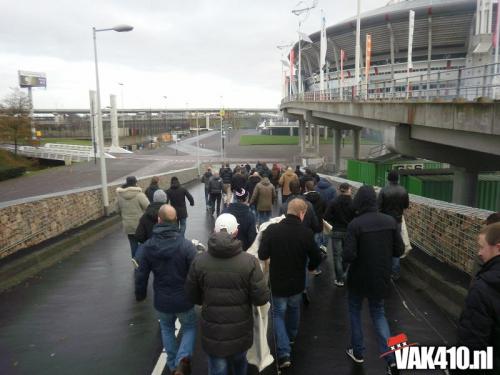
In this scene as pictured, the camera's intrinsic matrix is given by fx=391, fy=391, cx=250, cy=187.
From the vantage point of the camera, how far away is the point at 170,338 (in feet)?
13.5

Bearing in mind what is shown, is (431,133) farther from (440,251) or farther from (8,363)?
(8,363)

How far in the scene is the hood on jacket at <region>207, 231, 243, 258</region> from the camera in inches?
126

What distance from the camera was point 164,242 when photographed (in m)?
3.85

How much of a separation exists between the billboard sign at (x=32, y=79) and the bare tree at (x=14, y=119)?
187ft

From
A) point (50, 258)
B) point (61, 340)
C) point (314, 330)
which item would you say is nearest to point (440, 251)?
point (314, 330)

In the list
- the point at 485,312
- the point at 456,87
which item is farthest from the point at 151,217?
the point at 456,87

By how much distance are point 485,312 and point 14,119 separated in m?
55.1

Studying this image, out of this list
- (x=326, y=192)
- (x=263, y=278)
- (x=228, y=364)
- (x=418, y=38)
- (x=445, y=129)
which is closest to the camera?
(x=263, y=278)

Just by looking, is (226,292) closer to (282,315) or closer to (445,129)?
(282,315)

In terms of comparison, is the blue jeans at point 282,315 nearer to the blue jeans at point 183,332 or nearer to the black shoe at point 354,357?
the black shoe at point 354,357

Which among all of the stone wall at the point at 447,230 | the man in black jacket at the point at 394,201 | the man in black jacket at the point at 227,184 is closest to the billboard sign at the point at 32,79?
the man in black jacket at the point at 227,184

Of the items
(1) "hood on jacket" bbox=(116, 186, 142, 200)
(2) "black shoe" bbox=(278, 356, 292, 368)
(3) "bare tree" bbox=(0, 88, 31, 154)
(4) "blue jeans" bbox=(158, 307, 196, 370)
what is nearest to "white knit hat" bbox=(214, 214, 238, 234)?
(4) "blue jeans" bbox=(158, 307, 196, 370)

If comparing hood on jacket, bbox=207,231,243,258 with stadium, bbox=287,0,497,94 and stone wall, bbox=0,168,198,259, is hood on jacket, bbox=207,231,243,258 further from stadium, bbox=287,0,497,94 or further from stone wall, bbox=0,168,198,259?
stadium, bbox=287,0,497,94

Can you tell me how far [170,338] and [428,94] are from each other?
39.6 feet
